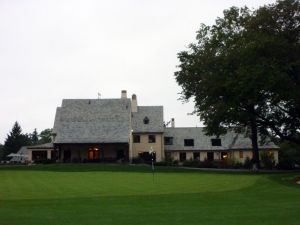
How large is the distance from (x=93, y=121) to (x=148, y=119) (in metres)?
8.87

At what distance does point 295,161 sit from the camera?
62062 mm

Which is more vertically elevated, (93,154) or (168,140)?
(168,140)

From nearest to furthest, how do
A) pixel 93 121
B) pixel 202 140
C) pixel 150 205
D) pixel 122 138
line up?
pixel 150 205 < pixel 122 138 < pixel 93 121 < pixel 202 140

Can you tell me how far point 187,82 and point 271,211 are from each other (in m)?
34.9

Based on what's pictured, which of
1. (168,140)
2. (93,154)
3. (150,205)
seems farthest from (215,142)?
(150,205)

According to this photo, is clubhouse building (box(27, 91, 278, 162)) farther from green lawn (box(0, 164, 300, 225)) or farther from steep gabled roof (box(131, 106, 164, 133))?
green lawn (box(0, 164, 300, 225))

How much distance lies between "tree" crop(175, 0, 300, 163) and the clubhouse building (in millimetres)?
17730

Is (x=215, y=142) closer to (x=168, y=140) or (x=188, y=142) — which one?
(x=188, y=142)

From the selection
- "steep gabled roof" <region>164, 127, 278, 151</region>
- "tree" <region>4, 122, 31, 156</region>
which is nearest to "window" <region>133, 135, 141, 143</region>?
"steep gabled roof" <region>164, 127, 278, 151</region>

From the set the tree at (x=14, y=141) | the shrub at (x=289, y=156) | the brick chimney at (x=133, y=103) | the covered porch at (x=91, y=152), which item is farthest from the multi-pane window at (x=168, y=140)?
the tree at (x=14, y=141)

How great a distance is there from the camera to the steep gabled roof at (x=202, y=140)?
236ft

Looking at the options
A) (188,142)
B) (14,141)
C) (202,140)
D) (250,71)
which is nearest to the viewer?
(250,71)

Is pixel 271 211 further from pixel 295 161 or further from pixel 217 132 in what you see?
pixel 295 161

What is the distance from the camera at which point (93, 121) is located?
2611 inches
